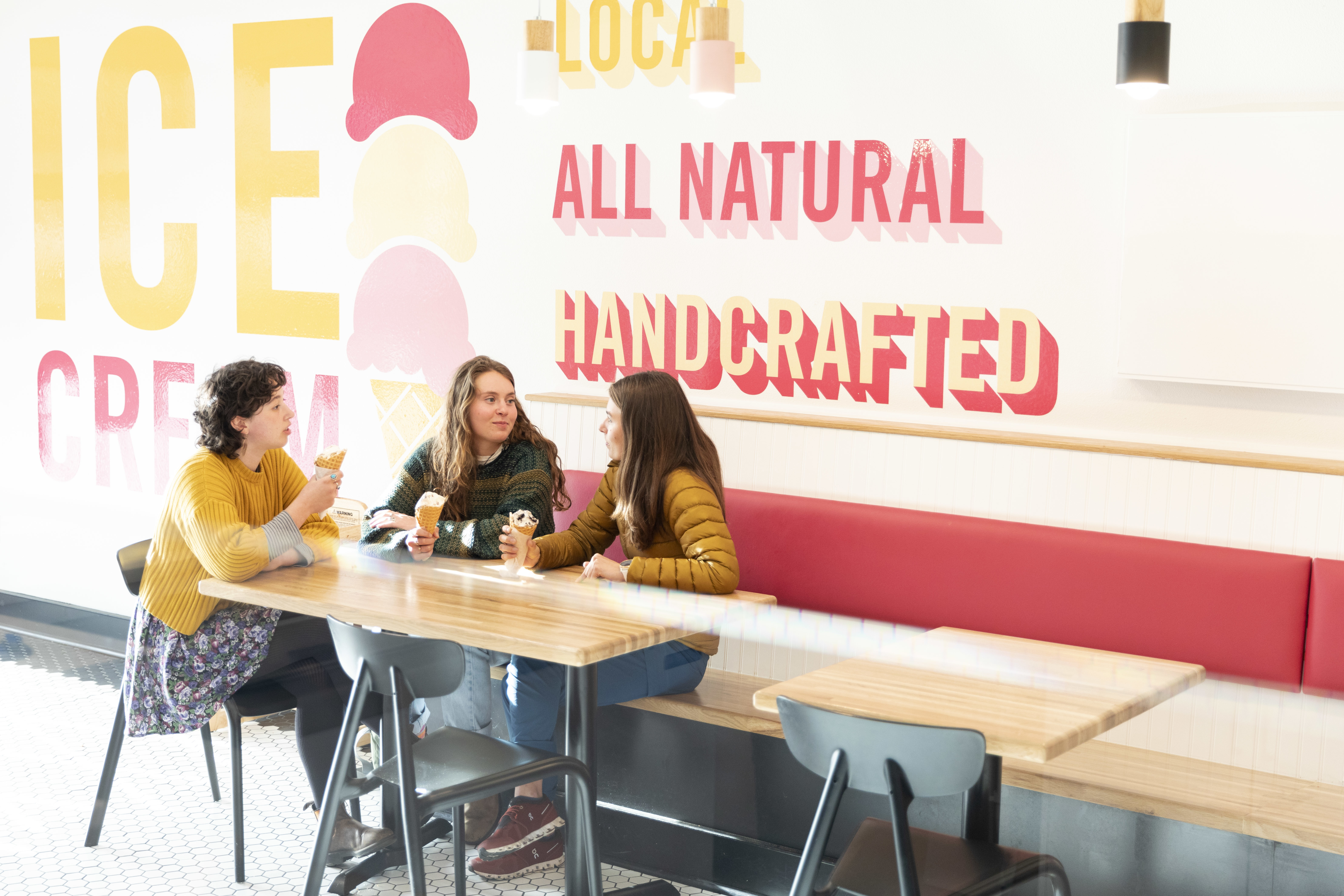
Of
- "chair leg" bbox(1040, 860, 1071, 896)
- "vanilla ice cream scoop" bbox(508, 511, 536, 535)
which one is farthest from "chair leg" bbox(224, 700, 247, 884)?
"chair leg" bbox(1040, 860, 1071, 896)

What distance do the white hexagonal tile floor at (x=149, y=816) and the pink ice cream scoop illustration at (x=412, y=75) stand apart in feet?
6.87

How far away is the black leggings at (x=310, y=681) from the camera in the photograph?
10.5ft

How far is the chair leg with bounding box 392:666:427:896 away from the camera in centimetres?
253

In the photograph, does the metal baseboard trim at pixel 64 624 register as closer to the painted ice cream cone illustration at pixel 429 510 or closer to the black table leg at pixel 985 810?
the painted ice cream cone illustration at pixel 429 510

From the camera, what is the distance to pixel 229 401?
3.09 meters

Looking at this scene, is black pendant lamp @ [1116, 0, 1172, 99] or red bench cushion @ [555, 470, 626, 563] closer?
black pendant lamp @ [1116, 0, 1172, 99]

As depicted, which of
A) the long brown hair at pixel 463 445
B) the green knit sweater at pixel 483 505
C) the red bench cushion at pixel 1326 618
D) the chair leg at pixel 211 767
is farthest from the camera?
the chair leg at pixel 211 767

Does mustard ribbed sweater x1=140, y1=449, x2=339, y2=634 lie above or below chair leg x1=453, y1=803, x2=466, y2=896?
above

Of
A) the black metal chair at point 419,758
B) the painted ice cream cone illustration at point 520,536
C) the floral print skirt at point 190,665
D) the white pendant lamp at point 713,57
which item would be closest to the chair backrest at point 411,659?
the black metal chair at point 419,758

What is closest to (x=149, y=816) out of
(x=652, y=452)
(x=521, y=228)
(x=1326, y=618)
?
(x=652, y=452)

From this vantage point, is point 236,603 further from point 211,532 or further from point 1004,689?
point 1004,689

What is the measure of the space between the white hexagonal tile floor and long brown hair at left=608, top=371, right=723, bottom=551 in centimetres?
86

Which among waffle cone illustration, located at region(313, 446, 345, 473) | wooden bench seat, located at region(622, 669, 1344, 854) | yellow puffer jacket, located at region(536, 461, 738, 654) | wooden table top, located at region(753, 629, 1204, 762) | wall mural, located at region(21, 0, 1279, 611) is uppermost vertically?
wall mural, located at region(21, 0, 1279, 611)

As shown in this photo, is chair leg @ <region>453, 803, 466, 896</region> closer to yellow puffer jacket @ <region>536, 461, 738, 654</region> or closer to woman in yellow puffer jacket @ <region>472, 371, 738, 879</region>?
woman in yellow puffer jacket @ <region>472, 371, 738, 879</region>
